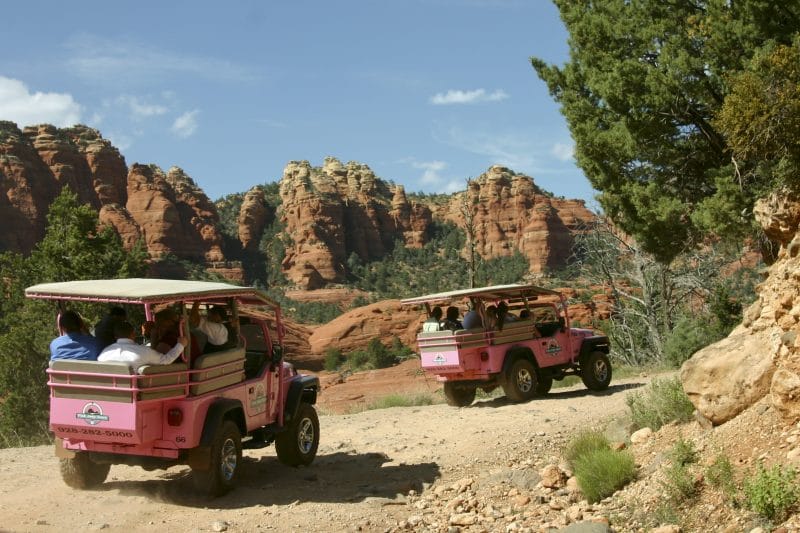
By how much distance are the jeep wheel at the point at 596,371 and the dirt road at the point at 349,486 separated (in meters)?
2.90

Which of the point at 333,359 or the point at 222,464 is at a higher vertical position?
the point at 222,464

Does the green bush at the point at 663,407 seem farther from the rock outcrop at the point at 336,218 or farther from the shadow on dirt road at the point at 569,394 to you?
the rock outcrop at the point at 336,218

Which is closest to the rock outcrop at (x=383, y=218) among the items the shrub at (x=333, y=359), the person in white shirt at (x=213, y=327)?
the shrub at (x=333, y=359)

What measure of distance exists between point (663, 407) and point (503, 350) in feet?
18.5

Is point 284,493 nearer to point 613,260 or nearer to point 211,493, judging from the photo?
point 211,493

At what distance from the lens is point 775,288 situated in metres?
8.09

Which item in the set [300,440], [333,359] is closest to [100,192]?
[333,359]

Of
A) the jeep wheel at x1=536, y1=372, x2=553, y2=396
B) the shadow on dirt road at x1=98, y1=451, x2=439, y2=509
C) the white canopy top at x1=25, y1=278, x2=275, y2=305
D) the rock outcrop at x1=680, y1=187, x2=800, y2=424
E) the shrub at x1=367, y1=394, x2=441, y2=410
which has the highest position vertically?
the white canopy top at x1=25, y1=278, x2=275, y2=305

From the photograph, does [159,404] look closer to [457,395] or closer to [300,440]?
[300,440]

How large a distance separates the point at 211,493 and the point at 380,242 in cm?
11638

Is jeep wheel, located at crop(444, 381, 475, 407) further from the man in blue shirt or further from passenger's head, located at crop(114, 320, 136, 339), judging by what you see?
the man in blue shirt

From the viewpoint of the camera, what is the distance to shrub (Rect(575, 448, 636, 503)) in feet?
25.9

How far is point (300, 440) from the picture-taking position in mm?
10320

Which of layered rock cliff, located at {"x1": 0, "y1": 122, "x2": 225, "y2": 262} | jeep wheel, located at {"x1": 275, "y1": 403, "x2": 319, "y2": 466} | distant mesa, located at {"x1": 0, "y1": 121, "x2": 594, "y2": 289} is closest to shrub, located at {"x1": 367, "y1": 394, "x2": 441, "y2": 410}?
jeep wheel, located at {"x1": 275, "y1": 403, "x2": 319, "y2": 466}
